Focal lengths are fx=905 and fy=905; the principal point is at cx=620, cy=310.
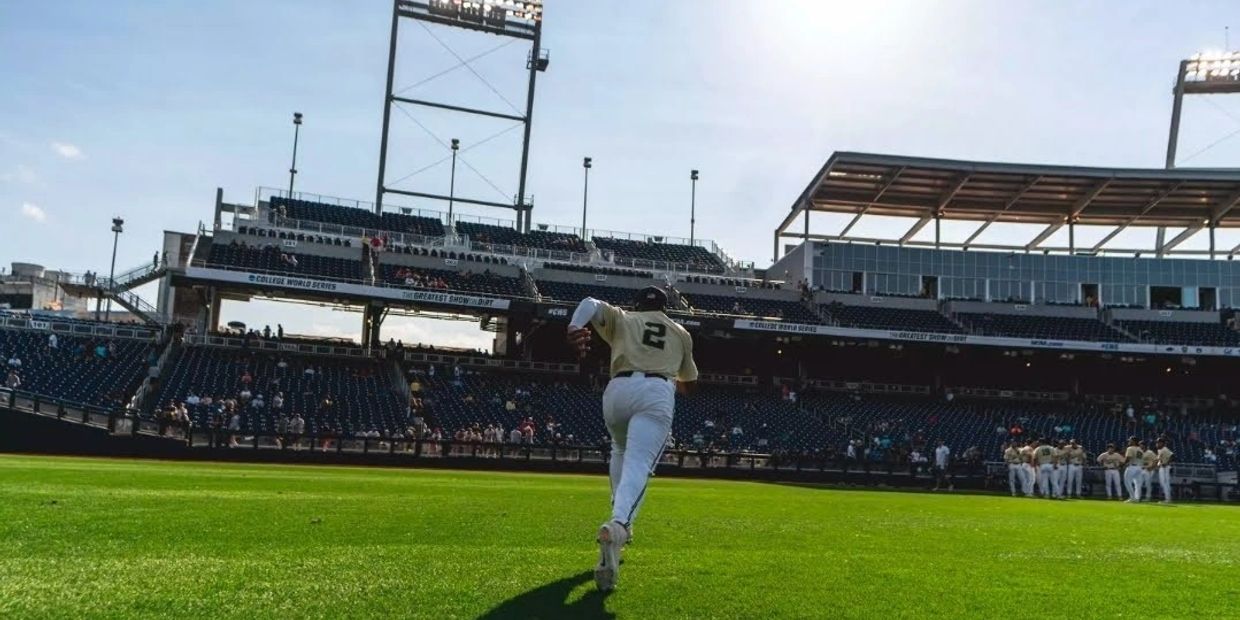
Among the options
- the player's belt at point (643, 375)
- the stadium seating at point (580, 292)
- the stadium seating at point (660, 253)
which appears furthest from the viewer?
the stadium seating at point (660, 253)

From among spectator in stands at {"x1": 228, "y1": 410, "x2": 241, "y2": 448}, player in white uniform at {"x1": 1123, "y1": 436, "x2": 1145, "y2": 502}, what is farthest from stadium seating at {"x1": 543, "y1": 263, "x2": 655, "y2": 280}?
player in white uniform at {"x1": 1123, "y1": 436, "x2": 1145, "y2": 502}

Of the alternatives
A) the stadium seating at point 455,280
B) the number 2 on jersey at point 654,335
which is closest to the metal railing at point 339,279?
the stadium seating at point 455,280

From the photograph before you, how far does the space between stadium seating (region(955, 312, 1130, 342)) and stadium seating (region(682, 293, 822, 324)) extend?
861 cm

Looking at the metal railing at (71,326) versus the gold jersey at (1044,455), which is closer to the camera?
the gold jersey at (1044,455)

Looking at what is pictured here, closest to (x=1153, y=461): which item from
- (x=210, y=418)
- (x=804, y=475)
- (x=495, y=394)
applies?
(x=804, y=475)

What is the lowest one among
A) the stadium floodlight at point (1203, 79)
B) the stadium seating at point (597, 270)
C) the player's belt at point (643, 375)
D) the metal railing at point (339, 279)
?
the player's belt at point (643, 375)

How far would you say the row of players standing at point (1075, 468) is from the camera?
73.6 feet

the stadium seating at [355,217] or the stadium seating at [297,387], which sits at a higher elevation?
the stadium seating at [355,217]

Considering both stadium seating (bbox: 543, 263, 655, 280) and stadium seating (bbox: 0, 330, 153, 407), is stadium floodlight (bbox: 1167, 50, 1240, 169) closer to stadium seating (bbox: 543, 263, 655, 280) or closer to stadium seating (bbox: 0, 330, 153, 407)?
stadium seating (bbox: 543, 263, 655, 280)

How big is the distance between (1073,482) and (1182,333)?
26695 mm

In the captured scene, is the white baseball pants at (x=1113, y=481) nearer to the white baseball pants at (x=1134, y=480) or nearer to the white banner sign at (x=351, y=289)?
the white baseball pants at (x=1134, y=480)

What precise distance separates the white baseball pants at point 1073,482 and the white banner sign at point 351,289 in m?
23.7

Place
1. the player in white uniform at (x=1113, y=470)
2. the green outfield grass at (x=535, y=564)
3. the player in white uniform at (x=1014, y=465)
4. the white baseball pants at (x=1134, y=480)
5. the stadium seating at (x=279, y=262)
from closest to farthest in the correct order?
the green outfield grass at (x=535, y=564)
the white baseball pants at (x=1134, y=480)
the player in white uniform at (x=1113, y=470)
the player in white uniform at (x=1014, y=465)
the stadium seating at (x=279, y=262)

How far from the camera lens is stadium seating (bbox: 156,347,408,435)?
31297mm
